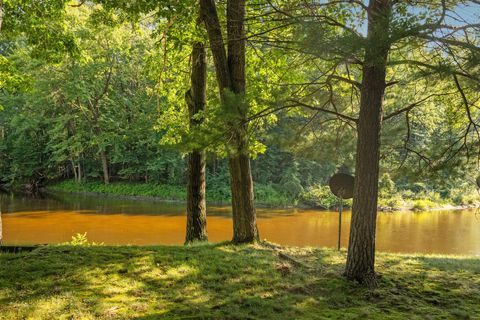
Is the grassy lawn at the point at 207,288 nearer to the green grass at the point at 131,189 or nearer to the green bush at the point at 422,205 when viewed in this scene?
the green bush at the point at 422,205

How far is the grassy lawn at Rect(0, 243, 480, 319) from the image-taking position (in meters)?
3.32

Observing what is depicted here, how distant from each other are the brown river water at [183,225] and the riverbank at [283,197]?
1.35 metres

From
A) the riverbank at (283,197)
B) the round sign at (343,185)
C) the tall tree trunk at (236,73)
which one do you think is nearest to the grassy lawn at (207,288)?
the tall tree trunk at (236,73)

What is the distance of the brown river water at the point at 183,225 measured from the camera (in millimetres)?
11852

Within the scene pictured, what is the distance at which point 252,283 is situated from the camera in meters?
4.33

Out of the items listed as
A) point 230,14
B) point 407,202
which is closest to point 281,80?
point 230,14

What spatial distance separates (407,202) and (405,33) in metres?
21.2

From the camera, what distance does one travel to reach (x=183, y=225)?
14438mm

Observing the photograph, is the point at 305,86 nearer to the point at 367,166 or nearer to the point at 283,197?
the point at 367,166

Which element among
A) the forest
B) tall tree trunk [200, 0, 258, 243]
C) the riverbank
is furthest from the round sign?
the riverbank

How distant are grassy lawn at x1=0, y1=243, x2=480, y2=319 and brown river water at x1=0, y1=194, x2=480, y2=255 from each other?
569 cm

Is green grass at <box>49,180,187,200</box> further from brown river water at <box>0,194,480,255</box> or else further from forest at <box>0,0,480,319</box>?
forest at <box>0,0,480,319</box>

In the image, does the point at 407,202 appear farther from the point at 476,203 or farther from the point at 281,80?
the point at 281,80

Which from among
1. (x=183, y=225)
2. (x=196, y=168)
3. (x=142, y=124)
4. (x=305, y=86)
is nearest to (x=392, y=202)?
(x=183, y=225)
